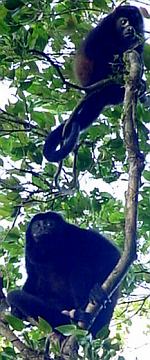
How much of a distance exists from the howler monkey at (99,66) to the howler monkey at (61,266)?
79cm

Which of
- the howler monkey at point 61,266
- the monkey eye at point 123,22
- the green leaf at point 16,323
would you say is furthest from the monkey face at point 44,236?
the green leaf at point 16,323

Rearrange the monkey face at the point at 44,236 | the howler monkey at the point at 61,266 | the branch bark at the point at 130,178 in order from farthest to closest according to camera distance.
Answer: the monkey face at the point at 44,236, the howler monkey at the point at 61,266, the branch bark at the point at 130,178

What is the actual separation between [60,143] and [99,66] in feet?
2.86

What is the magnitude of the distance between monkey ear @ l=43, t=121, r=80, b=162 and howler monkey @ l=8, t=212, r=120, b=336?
2.52 ft

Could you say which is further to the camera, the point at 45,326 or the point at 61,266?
the point at 61,266

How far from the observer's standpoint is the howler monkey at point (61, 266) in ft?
13.4

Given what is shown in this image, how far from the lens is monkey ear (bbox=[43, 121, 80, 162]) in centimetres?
355

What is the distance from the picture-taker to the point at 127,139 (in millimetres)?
2961

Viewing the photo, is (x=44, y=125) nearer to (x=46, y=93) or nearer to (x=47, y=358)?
(x=46, y=93)

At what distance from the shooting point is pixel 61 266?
4676 mm

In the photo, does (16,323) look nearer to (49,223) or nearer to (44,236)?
(49,223)

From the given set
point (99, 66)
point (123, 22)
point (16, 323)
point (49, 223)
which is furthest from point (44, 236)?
point (16, 323)

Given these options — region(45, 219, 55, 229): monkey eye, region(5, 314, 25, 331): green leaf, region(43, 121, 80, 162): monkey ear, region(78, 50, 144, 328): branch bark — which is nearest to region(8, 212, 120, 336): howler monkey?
region(45, 219, 55, 229): monkey eye

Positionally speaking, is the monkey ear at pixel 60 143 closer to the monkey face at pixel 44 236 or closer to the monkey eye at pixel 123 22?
the monkey face at pixel 44 236
